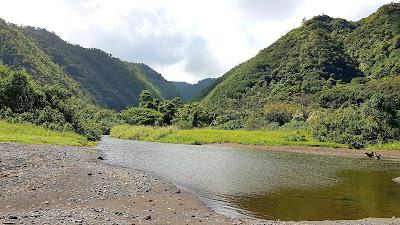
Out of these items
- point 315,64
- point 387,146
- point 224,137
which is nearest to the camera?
point 387,146

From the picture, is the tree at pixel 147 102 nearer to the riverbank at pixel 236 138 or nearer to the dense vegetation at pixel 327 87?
the dense vegetation at pixel 327 87

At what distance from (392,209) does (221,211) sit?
10074 mm

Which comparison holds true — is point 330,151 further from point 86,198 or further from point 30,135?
point 86,198

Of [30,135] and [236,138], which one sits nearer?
[30,135]

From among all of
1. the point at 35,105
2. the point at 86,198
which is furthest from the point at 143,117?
the point at 86,198

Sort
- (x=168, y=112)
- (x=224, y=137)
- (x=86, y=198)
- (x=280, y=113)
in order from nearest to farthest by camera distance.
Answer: (x=86, y=198)
(x=224, y=137)
(x=280, y=113)
(x=168, y=112)

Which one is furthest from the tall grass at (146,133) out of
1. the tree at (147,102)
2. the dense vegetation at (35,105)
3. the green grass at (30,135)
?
the tree at (147,102)

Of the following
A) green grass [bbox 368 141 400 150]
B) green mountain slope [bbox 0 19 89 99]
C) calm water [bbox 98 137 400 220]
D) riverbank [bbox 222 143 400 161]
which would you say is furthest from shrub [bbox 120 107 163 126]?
calm water [bbox 98 137 400 220]

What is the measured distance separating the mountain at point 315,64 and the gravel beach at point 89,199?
11799 centimetres

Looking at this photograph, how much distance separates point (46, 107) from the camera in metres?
67.1

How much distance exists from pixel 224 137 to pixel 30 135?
45.9m

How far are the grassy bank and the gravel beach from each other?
56.2 meters

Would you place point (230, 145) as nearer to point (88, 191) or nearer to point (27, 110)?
point (27, 110)

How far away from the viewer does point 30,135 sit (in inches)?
2042
